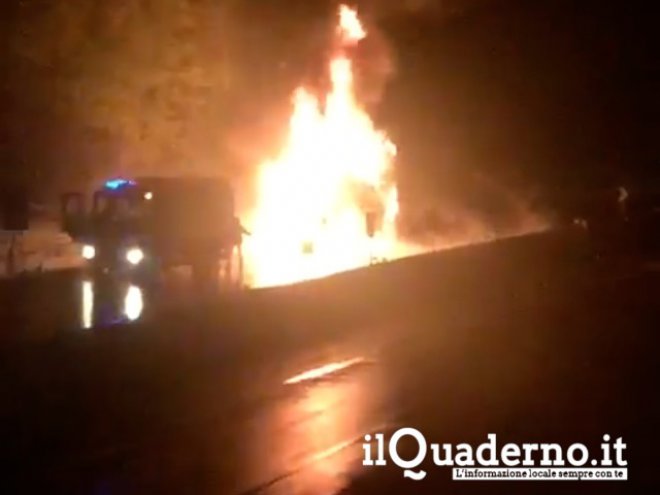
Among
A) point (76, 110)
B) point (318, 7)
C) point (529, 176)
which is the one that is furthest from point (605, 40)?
point (76, 110)

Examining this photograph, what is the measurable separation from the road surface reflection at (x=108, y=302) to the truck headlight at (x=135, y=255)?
0.54m

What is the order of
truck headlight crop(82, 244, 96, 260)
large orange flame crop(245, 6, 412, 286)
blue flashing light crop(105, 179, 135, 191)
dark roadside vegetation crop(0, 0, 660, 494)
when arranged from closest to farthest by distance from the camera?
dark roadside vegetation crop(0, 0, 660, 494) → blue flashing light crop(105, 179, 135, 191) → truck headlight crop(82, 244, 96, 260) → large orange flame crop(245, 6, 412, 286)

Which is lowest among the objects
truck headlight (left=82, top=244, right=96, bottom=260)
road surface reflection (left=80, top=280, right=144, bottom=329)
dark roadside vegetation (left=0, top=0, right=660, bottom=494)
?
dark roadside vegetation (left=0, top=0, right=660, bottom=494)

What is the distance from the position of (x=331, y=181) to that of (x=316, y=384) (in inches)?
869

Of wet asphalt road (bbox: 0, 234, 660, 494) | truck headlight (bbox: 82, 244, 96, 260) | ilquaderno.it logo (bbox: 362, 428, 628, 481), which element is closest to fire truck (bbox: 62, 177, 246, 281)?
truck headlight (bbox: 82, 244, 96, 260)

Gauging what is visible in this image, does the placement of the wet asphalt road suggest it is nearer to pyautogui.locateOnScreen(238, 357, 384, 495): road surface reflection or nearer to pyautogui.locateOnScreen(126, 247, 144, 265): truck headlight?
pyautogui.locateOnScreen(238, 357, 384, 495): road surface reflection

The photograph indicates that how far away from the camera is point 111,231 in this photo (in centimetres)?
2462

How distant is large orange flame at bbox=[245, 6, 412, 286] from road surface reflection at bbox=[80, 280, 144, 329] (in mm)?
6574

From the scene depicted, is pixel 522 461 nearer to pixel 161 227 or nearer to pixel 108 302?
pixel 108 302

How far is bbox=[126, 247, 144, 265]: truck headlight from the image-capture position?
24.1 meters

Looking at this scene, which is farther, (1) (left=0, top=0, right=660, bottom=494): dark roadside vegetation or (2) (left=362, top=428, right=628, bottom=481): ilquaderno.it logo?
(1) (left=0, top=0, right=660, bottom=494): dark roadside vegetation

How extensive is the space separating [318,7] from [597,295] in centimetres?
1883

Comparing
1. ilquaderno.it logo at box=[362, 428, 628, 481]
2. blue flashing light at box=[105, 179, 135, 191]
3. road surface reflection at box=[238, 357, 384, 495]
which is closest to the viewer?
ilquaderno.it logo at box=[362, 428, 628, 481]

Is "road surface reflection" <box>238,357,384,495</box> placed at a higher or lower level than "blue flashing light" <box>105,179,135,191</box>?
lower
